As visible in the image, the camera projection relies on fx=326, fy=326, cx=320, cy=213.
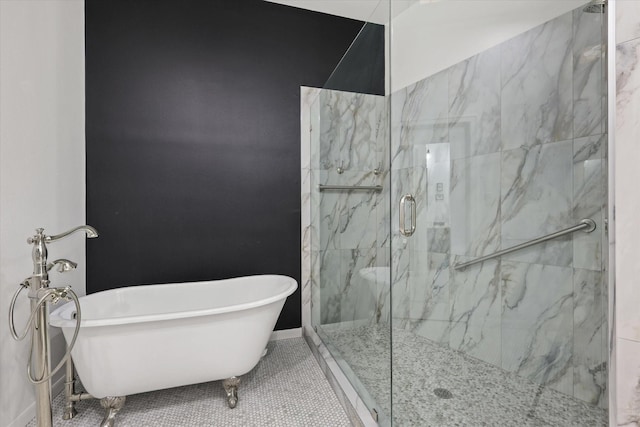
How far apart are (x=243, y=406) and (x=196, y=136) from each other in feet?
6.28

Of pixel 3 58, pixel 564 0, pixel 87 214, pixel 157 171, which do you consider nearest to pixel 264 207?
pixel 157 171

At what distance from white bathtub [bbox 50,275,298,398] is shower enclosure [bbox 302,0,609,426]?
0.65 m

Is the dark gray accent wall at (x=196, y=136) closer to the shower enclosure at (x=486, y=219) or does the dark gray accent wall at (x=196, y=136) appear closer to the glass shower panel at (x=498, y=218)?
the shower enclosure at (x=486, y=219)

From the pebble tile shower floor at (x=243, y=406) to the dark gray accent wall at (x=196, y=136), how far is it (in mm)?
780

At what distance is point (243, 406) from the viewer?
1813 mm

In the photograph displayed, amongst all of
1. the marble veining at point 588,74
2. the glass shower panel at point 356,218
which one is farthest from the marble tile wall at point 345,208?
the marble veining at point 588,74

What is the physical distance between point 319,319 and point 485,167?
5.94 feet

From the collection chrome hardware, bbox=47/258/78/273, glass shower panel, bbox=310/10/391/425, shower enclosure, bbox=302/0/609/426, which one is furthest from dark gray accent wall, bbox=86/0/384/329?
shower enclosure, bbox=302/0/609/426

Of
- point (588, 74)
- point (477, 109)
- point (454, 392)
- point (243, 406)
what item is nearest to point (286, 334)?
point (243, 406)

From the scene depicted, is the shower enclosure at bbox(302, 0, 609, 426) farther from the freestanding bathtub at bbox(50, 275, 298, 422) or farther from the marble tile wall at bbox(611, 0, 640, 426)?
the freestanding bathtub at bbox(50, 275, 298, 422)

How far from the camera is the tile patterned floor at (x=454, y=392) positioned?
138 centimetres

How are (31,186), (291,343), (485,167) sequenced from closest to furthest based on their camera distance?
(485,167) → (31,186) → (291,343)

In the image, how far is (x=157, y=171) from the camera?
248cm

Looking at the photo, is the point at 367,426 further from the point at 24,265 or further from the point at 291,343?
the point at 24,265
